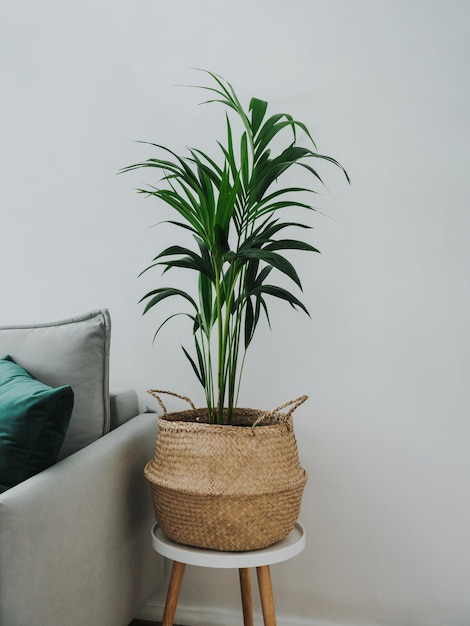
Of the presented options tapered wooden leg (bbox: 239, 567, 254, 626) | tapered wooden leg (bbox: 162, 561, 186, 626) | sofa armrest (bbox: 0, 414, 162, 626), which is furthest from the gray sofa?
tapered wooden leg (bbox: 239, 567, 254, 626)

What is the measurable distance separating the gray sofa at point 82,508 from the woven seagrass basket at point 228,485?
17 centimetres

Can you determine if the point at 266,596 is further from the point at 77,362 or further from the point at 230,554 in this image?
the point at 77,362

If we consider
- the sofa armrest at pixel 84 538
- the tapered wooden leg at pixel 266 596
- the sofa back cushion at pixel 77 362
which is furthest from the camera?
the sofa back cushion at pixel 77 362

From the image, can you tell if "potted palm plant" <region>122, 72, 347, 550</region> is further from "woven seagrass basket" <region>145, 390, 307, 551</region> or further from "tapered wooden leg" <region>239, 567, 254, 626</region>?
"tapered wooden leg" <region>239, 567, 254, 626</region>

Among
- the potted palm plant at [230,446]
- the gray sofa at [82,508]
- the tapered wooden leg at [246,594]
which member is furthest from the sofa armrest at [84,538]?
the tapered wooden leg at [246,594]

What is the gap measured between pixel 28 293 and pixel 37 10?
3.10 feet

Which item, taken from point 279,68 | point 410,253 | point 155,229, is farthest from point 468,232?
point 155,229

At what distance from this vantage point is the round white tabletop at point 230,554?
1.35 metres

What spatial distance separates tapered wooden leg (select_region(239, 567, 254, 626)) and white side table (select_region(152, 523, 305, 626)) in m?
0.18

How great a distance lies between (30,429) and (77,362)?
31cm

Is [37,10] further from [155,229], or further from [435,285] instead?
[435,285]

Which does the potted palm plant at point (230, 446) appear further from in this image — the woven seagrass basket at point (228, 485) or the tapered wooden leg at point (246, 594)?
the tapered wooden leg at point (246, 594)

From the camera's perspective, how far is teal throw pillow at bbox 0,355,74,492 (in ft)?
4.19

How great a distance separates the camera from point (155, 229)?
1.94 metres
